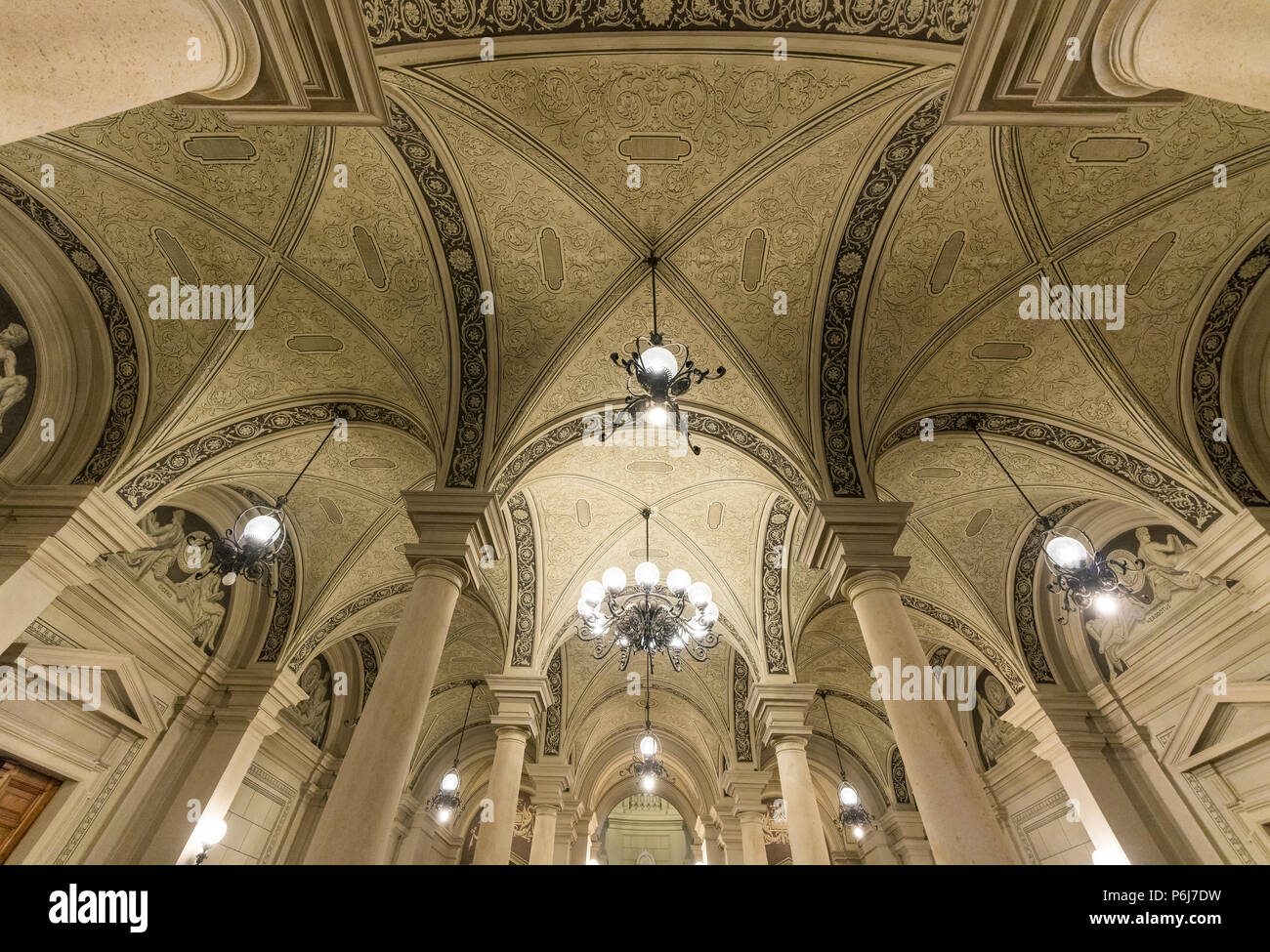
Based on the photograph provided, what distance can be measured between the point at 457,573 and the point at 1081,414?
6.78 m

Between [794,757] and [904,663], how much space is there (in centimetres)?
A: 412

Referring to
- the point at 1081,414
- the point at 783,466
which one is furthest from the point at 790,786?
the point at 1081,414

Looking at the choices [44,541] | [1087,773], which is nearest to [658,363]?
[44,541]

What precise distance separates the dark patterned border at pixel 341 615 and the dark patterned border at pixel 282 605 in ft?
0.94

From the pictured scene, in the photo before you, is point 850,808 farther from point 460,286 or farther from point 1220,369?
point 460,286

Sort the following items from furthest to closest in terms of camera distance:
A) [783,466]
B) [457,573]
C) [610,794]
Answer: [610,794]
[783,466]
[457,573]

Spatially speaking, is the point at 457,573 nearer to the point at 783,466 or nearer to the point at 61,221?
the point at 783,466

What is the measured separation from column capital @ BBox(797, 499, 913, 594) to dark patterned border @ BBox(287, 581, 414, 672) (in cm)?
641

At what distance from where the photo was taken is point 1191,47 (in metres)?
2.22

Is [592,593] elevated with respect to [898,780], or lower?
lower

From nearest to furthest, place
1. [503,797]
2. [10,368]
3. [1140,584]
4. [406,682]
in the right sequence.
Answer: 1. [406,682]
2. [10,368]
3. [503,797]
4. [1140,584]

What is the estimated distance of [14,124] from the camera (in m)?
1.84

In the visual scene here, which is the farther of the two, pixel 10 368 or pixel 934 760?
pixel 10 368

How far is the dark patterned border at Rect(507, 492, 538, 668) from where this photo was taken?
8.83 m
